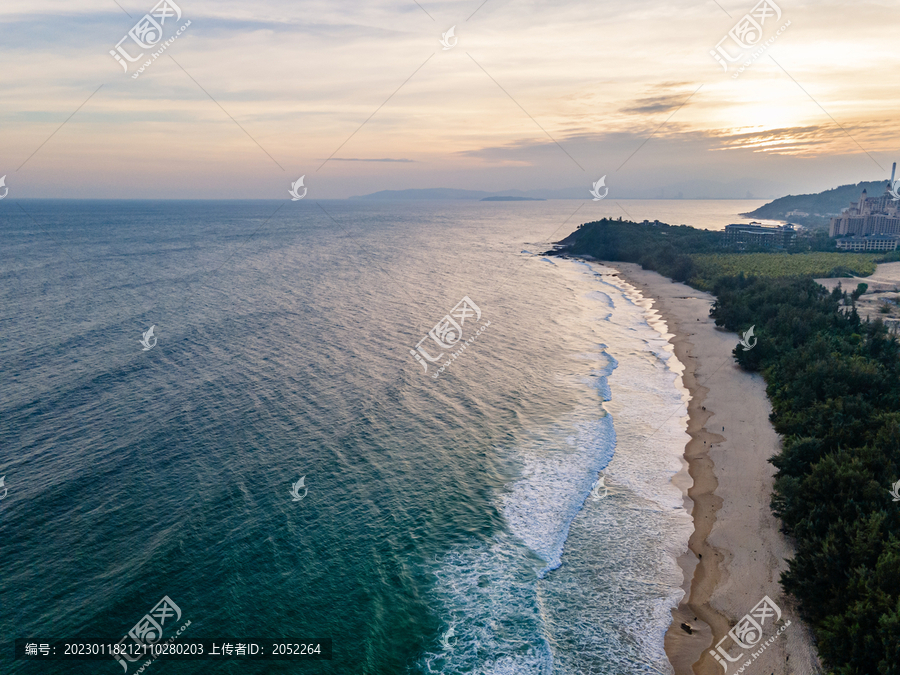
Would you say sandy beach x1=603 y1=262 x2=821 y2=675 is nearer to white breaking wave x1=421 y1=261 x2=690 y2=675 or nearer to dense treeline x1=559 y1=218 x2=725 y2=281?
white breaking wave x1=421 y1=261 x2=690 y2=675

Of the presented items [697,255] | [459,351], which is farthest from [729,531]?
[697,255]

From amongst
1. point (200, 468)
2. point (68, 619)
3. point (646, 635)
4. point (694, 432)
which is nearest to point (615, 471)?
point (694, 432)

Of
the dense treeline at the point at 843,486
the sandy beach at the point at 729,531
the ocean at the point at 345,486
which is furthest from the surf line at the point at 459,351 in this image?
the dense treeline at the point at 843,486

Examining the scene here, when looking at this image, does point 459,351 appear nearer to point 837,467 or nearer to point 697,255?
point 837,467

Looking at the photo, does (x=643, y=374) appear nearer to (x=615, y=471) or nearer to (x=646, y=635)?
(x=615, y=471)

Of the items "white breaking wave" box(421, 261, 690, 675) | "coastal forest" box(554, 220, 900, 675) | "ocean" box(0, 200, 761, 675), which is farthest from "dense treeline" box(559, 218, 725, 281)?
"white breaking wave" box(421, 261, 690, 675)

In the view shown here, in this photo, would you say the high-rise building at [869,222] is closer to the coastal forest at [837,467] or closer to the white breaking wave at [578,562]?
the coastal forest at [837,467]
